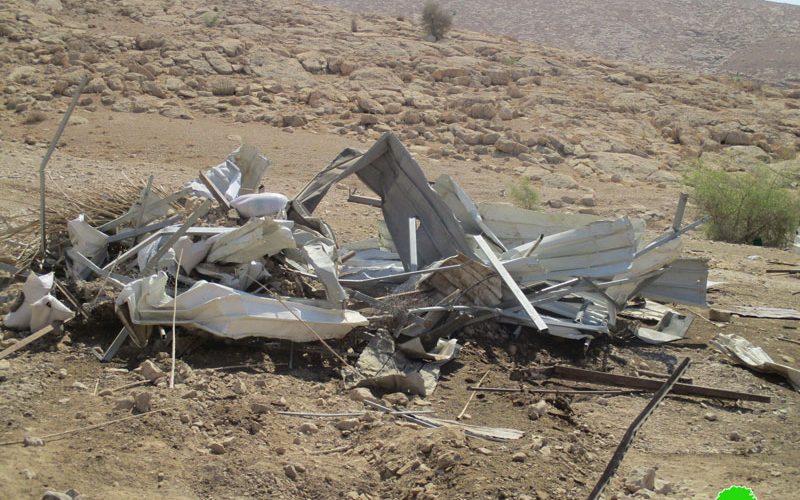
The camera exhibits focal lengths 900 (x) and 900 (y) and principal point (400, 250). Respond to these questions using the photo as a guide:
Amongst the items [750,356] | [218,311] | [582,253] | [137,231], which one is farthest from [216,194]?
[750,356]

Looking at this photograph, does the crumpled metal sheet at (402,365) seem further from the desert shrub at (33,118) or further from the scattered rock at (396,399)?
the desert shrub at (33,118)

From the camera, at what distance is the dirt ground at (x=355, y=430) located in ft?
12.6

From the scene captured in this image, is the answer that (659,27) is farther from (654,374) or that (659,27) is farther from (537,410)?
(537,410)

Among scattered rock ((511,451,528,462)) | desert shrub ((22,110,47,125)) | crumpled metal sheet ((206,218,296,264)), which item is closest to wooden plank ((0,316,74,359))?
crumpled metal sheet ((206,218,296,264))

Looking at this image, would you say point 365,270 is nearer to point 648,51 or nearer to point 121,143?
point 121,143

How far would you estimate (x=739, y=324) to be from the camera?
22.6 ft

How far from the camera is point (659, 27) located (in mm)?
42781

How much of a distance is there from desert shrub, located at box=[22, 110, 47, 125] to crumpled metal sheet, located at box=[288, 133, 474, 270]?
A: 31.9ft

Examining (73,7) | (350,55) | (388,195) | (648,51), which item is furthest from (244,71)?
(648,51)

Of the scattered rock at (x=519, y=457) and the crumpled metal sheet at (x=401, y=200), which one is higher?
the crumpled metal sheet at (x=401, y=200)

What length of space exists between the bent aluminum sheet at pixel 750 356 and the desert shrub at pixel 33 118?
1211 centimetres

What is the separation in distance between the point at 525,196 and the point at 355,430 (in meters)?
9.46

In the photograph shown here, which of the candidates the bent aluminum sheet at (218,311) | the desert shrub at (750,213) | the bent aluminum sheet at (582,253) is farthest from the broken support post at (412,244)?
the desert shrub at (750,213)

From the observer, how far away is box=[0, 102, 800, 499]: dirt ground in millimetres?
3846
